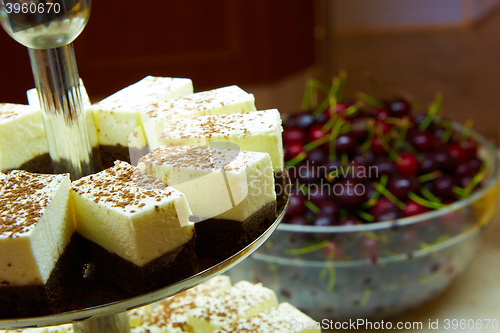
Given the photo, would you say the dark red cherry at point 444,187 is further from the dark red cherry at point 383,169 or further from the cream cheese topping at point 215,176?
the cream cheese topping at point 215,176

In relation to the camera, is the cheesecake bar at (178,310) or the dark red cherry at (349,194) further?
the dark red cherry at (349,194)

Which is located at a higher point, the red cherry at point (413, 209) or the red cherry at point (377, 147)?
the red cherry at point (377, 147)

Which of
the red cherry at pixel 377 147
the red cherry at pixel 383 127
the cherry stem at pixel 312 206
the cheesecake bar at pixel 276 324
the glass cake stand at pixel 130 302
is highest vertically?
the glass cake stand at pixel 130 302

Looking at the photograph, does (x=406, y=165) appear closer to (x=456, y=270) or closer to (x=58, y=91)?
(x=456, y=270)

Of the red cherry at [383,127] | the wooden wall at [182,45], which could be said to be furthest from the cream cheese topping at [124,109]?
the wooden wall at [182,45]

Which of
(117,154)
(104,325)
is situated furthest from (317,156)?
(104,325)

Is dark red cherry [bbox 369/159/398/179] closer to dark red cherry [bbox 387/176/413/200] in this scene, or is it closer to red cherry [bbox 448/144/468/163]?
dark red cherry [bbox 387/176/413/200]

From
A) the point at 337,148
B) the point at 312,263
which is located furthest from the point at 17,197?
the point at 337,148
